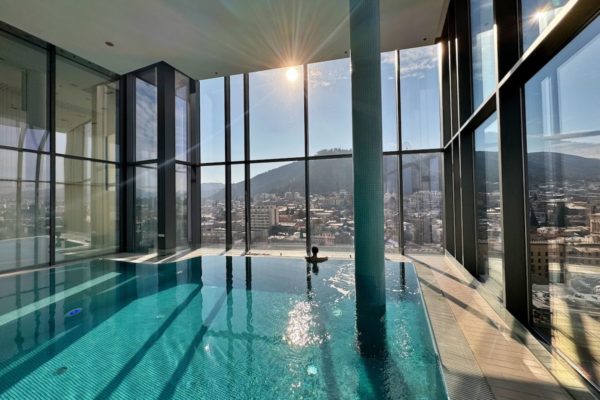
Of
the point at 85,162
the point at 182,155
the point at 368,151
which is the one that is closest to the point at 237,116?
the point at 182,155

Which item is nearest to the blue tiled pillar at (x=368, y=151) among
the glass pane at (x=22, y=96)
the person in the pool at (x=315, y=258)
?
the person in the pool at (x=315, y=258)

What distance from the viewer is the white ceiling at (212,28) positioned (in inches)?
177

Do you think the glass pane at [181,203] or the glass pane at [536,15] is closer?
the glass pane at [536,15]

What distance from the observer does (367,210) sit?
3.58 metres

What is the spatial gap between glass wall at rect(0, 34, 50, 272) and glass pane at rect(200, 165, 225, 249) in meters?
3.22

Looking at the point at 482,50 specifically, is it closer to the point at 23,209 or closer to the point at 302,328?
the point at 302,328

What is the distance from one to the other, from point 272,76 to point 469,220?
576 cm

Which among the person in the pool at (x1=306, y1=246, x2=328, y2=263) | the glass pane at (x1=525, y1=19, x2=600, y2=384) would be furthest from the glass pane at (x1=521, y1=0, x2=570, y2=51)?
the person in the pool at (x1=306, y1=246, x2=328, y2=263)

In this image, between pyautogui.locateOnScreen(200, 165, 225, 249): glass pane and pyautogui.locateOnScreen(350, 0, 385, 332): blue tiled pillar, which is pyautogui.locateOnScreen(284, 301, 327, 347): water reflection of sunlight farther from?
pyautogui.locateOnScreen(200, 165, 225, 249): glass pane

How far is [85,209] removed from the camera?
6.70m

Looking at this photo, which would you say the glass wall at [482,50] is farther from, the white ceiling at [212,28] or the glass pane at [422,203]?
the glass pane at [422,203]

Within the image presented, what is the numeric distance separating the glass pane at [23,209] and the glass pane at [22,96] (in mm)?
297

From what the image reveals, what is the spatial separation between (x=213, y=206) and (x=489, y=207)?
630 centimetres

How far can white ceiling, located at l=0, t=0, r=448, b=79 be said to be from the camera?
4504 millimetres
